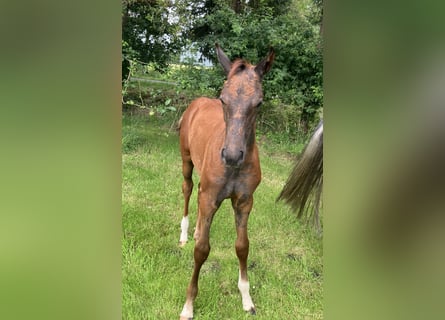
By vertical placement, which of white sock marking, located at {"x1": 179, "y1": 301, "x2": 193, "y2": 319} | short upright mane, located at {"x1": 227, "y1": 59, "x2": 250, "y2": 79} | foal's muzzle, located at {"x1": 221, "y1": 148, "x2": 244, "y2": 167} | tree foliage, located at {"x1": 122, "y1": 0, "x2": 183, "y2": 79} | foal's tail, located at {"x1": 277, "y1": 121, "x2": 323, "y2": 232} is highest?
tree foliage, located at {"x1": 122, "y1": 0, "x2": 183, "y2": 79}

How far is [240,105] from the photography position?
1362mm

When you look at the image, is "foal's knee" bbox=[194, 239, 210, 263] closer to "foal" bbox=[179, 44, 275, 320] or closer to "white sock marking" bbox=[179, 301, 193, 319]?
"foal" bbox=[179, 44, 275, 320]

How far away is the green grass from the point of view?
5.98ft

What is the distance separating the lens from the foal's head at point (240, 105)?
133 cm

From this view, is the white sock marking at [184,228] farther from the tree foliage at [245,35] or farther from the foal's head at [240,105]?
the foal's head at [240,105]

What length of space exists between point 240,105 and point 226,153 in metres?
0.19

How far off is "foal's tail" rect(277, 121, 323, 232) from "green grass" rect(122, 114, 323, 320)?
0.58 ft

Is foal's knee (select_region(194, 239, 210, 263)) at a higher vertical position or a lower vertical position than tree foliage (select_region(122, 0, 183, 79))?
lower

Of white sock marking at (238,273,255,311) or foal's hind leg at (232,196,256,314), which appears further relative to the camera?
white sock marking at (238,273,255,311)

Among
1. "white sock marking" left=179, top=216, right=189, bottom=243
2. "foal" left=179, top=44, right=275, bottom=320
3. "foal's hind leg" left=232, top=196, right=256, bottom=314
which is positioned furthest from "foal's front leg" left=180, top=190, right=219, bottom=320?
"white sock marking" left=179, top=216, right=189, bottom=243

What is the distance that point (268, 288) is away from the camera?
6.50 ft
